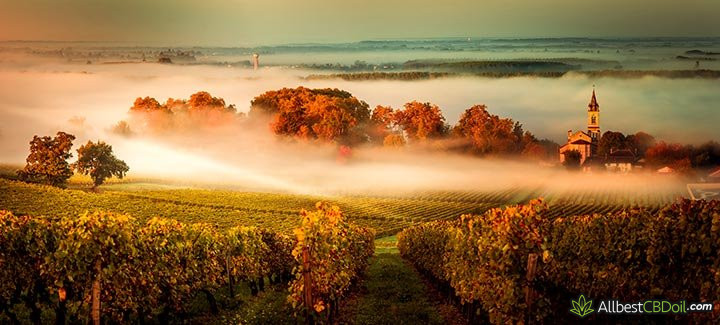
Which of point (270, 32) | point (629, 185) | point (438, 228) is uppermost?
point (270, 32)

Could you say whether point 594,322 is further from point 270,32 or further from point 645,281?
point 270,32

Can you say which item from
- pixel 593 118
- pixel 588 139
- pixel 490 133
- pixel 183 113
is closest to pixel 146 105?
pixel 183 113

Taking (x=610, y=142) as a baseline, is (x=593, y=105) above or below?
above

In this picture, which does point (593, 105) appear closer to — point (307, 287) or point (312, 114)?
point (312, 114)

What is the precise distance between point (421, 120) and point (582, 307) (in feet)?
48.5

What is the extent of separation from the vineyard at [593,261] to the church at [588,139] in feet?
40.8

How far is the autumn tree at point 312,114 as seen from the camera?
68.9ft

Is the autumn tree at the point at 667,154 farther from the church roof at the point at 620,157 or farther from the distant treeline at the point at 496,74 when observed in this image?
the distant treeline at the point at 496,74

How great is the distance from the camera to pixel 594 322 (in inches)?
280

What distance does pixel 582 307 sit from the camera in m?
7.07

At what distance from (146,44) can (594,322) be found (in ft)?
53.8

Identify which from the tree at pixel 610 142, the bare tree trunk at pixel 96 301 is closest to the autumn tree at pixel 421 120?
the tree at pixel 610 142

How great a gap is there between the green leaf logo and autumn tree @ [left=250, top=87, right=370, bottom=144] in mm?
14208

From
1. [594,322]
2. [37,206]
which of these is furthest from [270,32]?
[594,322]
